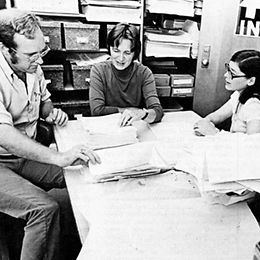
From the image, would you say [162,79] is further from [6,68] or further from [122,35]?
[6,68]

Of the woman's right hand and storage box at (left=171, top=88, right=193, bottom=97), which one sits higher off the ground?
the woman's right hand

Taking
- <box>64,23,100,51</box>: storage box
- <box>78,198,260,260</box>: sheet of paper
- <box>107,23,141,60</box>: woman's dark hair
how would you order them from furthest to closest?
<box>64,23,100,51</box>: storage box, <box>107,23,141,60</box>: woman's dark hair, <box>78,198,260,260</box>: sheet of paper

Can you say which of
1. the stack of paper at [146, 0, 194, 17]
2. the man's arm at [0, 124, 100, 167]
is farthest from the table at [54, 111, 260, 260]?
the stack of paper at [146, 0, 194, 17]

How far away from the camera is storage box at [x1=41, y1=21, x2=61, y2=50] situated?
1970 mm

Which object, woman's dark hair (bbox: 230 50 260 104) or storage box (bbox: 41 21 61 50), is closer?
woman's dark hair (bbox: 230 50 260 104)

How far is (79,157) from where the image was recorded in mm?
1160

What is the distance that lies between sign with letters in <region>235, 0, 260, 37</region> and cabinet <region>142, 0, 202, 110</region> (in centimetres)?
29

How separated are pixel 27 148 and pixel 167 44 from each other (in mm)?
1385

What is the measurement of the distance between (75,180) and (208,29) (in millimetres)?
1561

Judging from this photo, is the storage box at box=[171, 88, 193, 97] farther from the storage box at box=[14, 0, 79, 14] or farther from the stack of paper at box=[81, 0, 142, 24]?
the storage box at box=[14, 0, 79, 14]

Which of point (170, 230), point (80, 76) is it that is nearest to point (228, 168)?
point (170, 230)

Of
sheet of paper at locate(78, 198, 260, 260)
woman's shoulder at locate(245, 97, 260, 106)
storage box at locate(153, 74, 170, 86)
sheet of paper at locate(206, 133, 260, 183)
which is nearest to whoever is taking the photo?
sheet of paper at locate(78, 198, 260, 260)

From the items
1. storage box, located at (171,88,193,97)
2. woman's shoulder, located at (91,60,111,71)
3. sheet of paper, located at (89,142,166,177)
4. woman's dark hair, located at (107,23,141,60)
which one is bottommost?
storage box, located at (171,88,193,97)

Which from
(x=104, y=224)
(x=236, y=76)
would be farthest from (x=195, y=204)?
(x=236, y=76)
